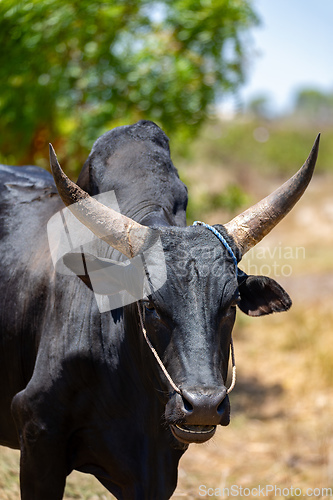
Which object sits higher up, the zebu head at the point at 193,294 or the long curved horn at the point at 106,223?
the long curved horn at the point at 106,223

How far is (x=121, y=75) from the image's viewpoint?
23.0ft

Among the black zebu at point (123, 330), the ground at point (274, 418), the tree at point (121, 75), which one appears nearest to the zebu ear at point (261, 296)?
the black zebu at point (123, 330)

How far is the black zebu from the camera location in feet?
8.75

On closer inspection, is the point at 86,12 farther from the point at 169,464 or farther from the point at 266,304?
the point at 169,464

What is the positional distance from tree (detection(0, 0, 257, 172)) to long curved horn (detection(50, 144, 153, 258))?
363 centimetres

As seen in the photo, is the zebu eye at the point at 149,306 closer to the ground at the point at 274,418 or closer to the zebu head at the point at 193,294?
the zebu head at the point at 193,294

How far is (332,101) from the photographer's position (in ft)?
262

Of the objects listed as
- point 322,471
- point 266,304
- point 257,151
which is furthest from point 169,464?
point 257,151

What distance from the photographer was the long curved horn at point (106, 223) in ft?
9.22

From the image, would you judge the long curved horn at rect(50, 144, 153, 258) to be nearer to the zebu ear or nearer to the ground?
the zebu ear

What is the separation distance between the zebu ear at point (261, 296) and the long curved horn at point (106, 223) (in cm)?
57

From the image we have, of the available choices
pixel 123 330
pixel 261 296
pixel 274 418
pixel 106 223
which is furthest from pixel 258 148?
pixel 106 223

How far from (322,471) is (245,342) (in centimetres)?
461

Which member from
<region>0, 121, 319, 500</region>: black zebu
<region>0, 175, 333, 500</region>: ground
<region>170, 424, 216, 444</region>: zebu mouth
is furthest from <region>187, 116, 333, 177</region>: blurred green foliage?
<region>170, 424, 216, 444</region>: zebu mouth
